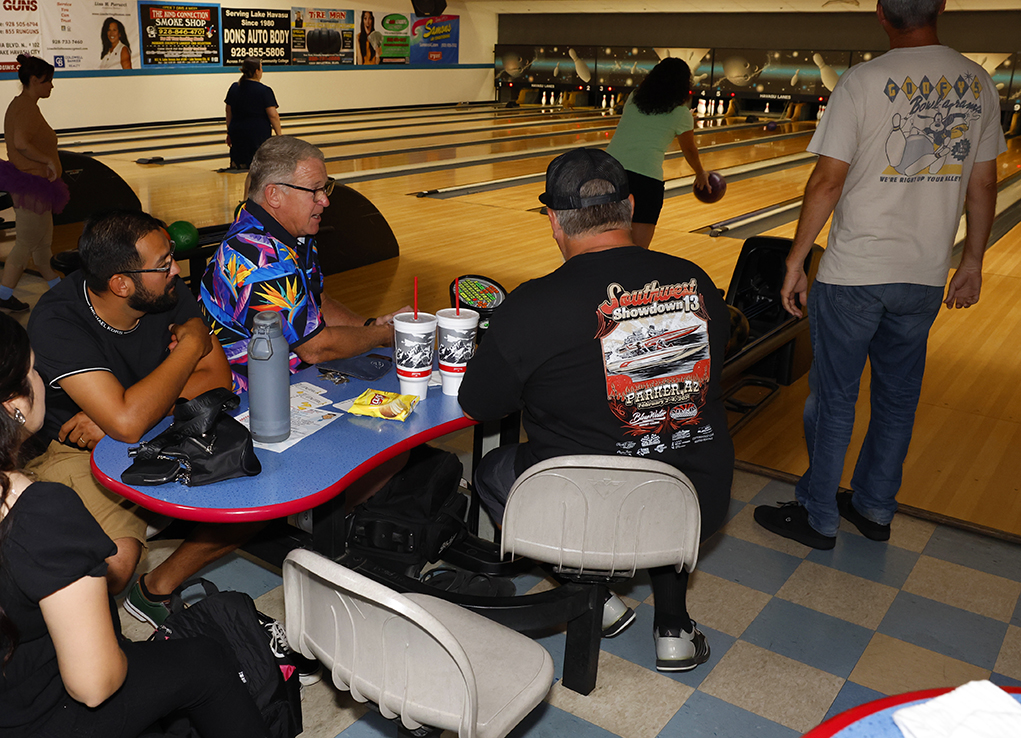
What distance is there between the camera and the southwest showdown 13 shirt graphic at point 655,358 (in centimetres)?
156

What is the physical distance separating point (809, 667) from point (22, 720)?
152cm

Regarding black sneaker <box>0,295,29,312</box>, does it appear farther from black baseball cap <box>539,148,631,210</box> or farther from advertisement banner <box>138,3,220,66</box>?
advertisement banner <box>138,3,220,66</box>

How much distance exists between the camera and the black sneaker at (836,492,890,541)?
2459mm

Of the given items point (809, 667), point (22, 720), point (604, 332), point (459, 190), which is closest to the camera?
point (22, 720)

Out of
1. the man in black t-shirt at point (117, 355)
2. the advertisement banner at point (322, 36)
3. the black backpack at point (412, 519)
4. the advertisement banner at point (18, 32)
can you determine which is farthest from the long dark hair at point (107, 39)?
the black backpack at point (412, 519)

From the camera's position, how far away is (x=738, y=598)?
7.15ft

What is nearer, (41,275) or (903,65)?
(903,65)

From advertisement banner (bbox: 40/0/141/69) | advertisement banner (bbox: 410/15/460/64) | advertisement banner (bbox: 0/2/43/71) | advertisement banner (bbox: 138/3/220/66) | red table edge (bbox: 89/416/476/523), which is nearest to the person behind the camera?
red table edge (bbox: 89/416/476/523)

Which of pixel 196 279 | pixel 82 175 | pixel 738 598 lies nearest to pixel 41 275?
pixel 196 279

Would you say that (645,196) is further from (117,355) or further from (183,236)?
(117,355)

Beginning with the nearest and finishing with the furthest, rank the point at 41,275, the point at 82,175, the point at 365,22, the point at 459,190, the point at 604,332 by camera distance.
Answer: the point at 604,332
the point at 41,275
the point at 82,175
the point at 459,190
the point at 365,22

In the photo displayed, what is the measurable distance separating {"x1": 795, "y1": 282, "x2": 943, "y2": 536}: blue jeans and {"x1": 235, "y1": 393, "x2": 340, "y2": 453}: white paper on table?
1.30 m

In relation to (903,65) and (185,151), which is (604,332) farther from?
(185,151)

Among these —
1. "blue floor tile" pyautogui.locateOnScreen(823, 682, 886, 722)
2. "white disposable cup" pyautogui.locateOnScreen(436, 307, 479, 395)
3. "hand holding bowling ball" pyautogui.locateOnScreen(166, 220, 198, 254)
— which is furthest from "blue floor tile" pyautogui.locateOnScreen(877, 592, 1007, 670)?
"hand holding bowling ball" pyautogui.locateOnScreen(166, 220, 198, 254)
